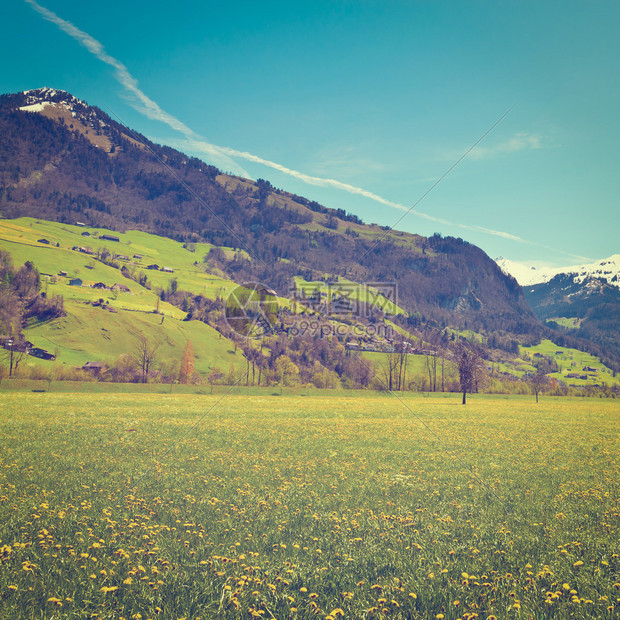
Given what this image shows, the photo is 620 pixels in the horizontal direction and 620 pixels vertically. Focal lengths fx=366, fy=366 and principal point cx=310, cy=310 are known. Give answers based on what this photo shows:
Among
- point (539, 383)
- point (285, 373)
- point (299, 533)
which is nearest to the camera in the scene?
point (299, 533)

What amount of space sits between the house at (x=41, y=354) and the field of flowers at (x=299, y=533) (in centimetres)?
15976

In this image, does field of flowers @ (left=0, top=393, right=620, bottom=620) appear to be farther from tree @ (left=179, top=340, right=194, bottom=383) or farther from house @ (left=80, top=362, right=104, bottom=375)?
house @ (left=80, top=362, right=104, bottom=375)

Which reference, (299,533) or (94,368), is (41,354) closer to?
(94,368)

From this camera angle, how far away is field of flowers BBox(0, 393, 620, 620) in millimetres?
6727

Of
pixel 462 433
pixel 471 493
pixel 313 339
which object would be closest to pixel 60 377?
pixel 462 433

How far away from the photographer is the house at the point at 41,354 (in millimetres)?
149250

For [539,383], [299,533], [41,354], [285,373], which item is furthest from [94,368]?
[539,383]

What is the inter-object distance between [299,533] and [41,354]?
586 feet

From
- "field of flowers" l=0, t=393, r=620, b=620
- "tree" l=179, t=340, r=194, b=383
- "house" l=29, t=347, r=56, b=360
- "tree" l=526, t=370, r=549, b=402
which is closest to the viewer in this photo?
"field of flowers" l=0, t=393, r=620, b=620

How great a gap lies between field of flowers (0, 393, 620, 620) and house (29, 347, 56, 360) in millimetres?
159765

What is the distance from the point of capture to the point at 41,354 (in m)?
150

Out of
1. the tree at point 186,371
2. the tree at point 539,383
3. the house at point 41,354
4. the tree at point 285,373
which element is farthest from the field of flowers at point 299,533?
the house at point 41,354

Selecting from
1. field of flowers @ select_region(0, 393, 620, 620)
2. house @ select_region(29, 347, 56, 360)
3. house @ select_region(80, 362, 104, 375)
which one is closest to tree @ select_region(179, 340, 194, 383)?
house @ select_region(80, 362, 104, 375)

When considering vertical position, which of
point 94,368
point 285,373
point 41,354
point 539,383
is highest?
point 41,354
